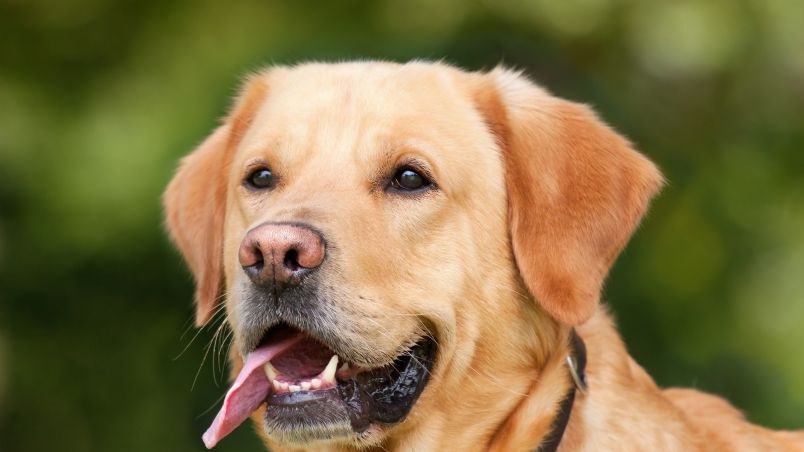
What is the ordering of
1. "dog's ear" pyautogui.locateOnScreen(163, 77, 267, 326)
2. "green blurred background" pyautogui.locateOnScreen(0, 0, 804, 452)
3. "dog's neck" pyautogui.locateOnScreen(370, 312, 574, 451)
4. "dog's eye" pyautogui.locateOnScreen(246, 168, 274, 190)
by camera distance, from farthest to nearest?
"green blurred background" pyautogui.locateOnScreen(0, 0, 804, 452) < "dog's ear" pyautogui.locateOnScreen(163, 77, 267, 326) < "dog's eye" pyautogui.locateOnScreen(246, 168, 274, 190) < "dog's neck" pyautogui.locateOnScreen(370, 312, 574, 451)

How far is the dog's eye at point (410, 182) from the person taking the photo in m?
3.26

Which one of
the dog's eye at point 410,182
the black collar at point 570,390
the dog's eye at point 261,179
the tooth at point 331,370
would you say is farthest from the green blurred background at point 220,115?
the black collar at point 570,390

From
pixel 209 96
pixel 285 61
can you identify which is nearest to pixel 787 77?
pixel 285 61

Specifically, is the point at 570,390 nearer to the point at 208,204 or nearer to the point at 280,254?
the point at 280,254

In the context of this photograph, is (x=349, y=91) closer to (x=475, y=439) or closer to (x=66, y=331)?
(x=475, y=439)

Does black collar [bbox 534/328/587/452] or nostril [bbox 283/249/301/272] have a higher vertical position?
nostril [bbox 283/249/301/272]

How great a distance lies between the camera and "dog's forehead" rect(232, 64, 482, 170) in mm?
3309

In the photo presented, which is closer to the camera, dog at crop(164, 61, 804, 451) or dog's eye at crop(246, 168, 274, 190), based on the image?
dog at crop(164, 61, 804, 451)

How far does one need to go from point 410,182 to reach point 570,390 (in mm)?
760

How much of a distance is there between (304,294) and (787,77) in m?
3.98

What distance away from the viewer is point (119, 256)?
18.5 feet

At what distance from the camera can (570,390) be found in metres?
3.20

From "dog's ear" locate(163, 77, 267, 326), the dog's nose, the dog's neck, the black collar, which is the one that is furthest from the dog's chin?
"dog's ear" locate(163, 77, 267, 326)

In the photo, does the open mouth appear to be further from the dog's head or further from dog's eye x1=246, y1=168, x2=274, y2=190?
dog's eye x1=246, y1=168, x2=274, y2=190
